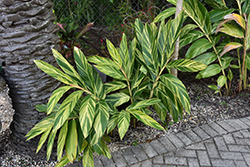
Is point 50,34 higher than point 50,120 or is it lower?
higher

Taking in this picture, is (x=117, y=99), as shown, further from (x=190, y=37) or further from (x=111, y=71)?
(x=190, y=37)

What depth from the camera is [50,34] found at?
1.99 meters

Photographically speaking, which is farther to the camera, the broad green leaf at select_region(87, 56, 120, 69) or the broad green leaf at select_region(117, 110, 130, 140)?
the broad green leaf at select_region(87, 56, 120, 69)

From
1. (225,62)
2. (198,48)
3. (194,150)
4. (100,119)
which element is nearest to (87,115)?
→ (100,119)

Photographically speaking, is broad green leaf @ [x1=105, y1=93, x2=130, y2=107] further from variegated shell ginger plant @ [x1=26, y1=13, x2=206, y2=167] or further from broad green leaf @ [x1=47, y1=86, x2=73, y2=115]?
broad green leaf @ [x1=47, y1=86, x2=73, y2=115]

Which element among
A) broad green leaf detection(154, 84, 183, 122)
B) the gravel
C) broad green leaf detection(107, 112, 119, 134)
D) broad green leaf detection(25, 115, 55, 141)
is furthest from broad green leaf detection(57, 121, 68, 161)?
broad green leaf detection(154, 84, 183, 122)

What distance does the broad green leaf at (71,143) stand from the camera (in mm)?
1717

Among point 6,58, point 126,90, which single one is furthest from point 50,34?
point 126,90

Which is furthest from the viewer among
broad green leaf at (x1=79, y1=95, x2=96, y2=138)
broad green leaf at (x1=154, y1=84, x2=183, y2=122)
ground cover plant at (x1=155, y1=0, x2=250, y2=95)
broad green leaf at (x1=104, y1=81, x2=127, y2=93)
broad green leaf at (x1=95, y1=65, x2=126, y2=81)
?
ground cover plant at (x1=155, y1=0, x2=250, y2=95)

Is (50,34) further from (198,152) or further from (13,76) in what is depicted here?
(198,152)

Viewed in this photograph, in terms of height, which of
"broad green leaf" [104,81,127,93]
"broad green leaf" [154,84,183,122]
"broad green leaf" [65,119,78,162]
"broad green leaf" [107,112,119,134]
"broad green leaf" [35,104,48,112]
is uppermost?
"broad green leaf" [35,104,48,112]

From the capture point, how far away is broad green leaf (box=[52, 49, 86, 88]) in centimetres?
175

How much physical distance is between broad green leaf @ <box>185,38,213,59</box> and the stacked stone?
1.62 m

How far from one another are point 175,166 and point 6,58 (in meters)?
1.92
